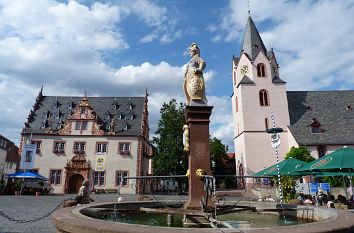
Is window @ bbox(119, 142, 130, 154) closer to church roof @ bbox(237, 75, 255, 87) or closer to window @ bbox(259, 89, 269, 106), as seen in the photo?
church roof @ bbox(237, 75, 255, 87)

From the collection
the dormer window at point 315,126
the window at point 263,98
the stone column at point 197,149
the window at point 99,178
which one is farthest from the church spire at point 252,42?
the stone column at point 197,149

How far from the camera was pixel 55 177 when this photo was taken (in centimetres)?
4084

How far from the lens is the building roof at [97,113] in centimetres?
4403

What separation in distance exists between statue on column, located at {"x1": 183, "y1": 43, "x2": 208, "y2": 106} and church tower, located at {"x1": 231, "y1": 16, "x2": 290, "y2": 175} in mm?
33356

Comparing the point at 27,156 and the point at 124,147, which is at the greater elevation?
the point at 124,147

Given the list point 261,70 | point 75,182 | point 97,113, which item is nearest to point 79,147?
point 75,182

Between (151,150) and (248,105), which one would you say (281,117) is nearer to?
(248,105)

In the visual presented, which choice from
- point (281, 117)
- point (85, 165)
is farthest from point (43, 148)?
point (281, 117)

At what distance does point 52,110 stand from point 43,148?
7602 mm

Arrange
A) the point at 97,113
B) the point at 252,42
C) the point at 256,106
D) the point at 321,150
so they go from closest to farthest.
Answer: the point at 321,150 → the point at 256,106 → the point at 252,42 → the point at 97,113

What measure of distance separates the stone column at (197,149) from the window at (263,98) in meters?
36.4

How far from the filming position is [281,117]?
135 feet

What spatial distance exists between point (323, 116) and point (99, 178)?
33826mm

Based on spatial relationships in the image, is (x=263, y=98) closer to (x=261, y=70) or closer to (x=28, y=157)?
(x=261, y=70)
